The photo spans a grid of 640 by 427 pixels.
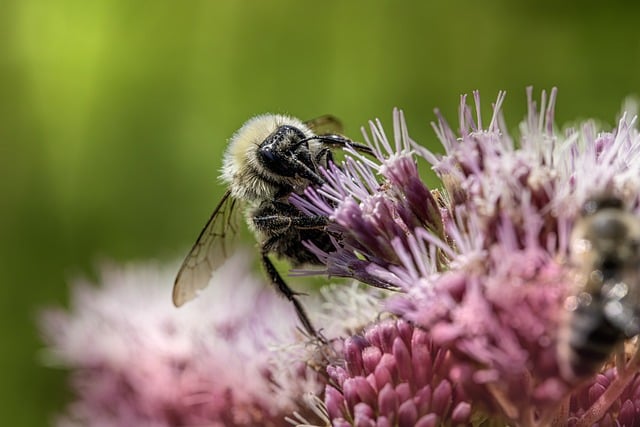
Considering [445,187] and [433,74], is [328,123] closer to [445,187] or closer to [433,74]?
[445,187]

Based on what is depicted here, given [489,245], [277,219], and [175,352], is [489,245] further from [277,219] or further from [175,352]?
[175,352]

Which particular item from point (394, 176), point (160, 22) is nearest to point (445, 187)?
point (394, 176)

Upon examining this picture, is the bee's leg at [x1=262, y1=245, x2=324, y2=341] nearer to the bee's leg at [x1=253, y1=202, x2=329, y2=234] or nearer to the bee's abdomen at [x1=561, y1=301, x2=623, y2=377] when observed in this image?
the bee's leg at [x1=253, y1=202, x2=329, y2=234]

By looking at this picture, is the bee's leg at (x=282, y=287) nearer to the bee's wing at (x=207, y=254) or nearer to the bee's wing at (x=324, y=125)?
the bee's wing at (x=207, y=254)

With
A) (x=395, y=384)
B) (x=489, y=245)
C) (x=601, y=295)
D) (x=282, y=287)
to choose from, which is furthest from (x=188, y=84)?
(x=601, y=295)

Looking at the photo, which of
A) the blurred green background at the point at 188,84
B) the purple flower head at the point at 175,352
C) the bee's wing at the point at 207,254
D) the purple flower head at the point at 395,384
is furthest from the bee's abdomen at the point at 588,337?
the blurred green background at the point at 188,84

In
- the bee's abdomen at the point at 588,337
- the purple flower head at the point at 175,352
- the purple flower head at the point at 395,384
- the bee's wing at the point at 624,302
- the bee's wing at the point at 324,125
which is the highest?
the bee's wing at the point at 324,125
